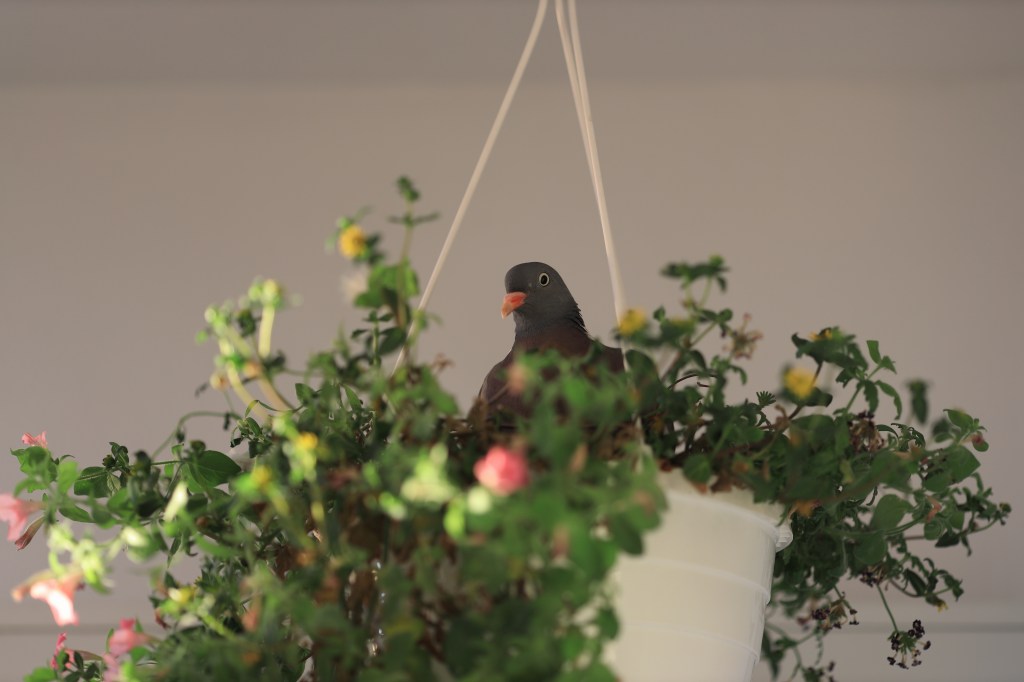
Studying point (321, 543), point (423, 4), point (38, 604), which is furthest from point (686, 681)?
point (423, 4)

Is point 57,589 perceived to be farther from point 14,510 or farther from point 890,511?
point 890,511

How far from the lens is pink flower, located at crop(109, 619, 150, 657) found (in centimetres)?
60

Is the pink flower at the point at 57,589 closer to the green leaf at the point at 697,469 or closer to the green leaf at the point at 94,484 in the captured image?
the green leaf at the point at 94,484

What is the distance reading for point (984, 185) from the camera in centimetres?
188

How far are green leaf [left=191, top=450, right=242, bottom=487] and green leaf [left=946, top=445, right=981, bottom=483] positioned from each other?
19.7 inches

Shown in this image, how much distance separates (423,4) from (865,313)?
901 mm

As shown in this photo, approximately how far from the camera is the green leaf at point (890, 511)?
77 cm

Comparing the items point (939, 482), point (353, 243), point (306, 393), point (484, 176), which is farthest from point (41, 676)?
point (484, 176)

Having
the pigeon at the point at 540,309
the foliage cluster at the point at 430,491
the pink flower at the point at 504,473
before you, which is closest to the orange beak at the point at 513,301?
the pigeon at the point at 540,309


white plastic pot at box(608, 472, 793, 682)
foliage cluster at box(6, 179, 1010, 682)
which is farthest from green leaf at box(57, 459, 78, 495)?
white plastic pot at box(608, 472, 793, 682)

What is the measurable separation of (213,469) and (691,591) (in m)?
0.33

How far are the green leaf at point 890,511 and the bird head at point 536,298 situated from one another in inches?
13.4

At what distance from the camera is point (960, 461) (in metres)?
0.79

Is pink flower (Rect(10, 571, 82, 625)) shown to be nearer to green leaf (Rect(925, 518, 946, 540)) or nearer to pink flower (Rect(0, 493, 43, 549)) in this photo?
pink flower (Rect(0, 493, 43, 549))
